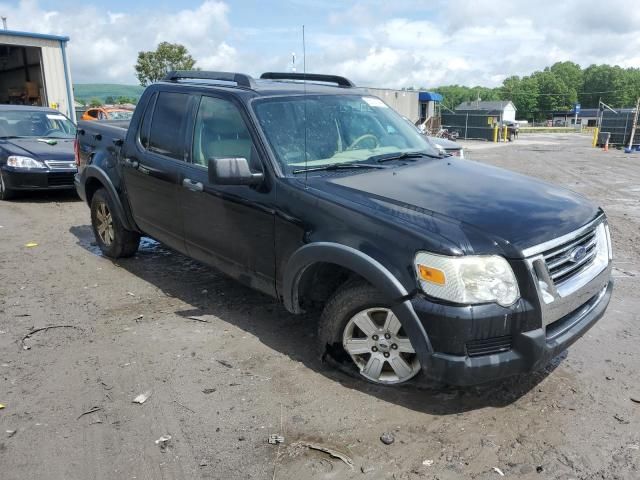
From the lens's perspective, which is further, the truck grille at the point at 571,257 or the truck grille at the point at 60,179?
the truck grille at the point at 60,179

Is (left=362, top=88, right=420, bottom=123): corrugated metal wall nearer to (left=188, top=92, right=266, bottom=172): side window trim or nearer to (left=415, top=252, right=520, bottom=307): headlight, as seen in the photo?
(left=188, top=92, right=266, bottom=172): side window trim

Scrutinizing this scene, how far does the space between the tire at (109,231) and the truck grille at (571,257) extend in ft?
13.9

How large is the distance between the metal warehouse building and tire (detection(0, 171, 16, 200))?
12.1m

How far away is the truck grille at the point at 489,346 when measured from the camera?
2762 mm

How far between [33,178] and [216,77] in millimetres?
6049

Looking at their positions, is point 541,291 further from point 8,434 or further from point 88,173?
point 88,173

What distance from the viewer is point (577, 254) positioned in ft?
10.3

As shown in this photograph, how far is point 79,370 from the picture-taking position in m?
3.63

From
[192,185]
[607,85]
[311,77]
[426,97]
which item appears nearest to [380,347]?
[192,185]

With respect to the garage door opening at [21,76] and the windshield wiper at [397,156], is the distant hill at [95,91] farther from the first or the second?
the windshield wiper at [397,156]

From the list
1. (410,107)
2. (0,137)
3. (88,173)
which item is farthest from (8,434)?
(410,107)

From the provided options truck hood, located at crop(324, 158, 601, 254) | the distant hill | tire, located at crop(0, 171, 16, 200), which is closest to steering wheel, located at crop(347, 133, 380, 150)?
truck hood, located at crop(324, 158, 601, 254)

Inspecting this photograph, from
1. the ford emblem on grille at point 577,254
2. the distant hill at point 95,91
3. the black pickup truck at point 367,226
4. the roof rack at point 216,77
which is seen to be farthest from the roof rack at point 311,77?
the distant hill at point 95,91

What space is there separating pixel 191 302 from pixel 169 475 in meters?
2.32
